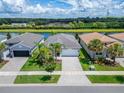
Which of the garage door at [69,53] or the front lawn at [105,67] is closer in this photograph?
the front lawn at [105,67]

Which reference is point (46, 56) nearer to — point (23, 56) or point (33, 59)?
point (33, 59)

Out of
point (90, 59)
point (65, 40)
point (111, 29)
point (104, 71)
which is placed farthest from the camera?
point (111, 29)

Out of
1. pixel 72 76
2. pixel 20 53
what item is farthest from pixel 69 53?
pixel 72 76

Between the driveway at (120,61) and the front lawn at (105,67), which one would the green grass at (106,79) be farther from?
the driveway at (120,61)

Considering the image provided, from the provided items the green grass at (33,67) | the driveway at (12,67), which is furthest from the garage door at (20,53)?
the green grass at (33,67)

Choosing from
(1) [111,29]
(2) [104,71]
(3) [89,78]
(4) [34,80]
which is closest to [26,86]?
(4) [34,80]

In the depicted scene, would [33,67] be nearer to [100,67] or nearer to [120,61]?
[100,67]
